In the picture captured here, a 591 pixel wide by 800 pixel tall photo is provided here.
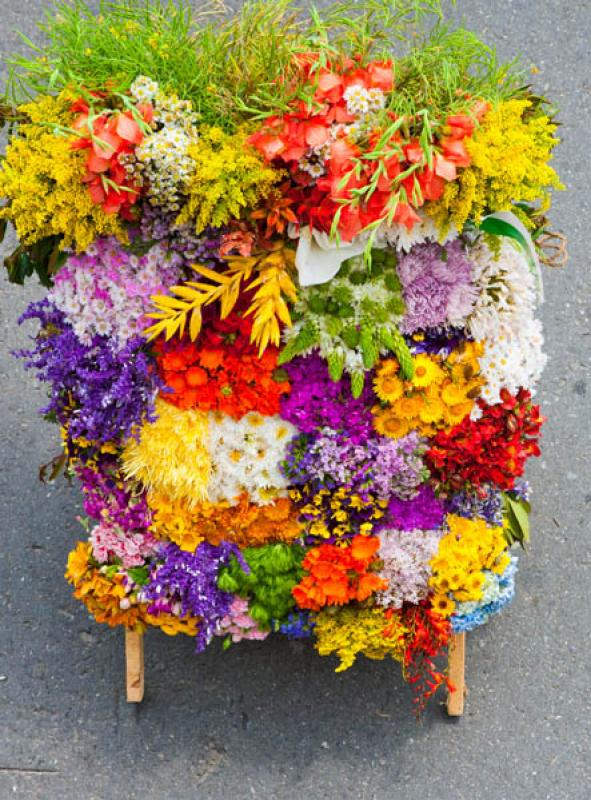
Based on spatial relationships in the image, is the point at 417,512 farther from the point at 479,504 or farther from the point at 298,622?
the point at 298,622

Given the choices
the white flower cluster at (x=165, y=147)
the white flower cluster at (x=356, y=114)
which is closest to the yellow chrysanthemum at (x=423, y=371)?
the white flower cluster at (x=356, y=114)

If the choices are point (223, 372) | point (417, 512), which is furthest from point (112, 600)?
point (417, 512)

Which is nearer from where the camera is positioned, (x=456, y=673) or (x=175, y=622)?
(x=175, y=622)

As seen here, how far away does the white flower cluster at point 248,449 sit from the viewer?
7.11ft

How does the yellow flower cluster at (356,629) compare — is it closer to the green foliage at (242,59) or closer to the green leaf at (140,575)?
the green leaf at (140,575)

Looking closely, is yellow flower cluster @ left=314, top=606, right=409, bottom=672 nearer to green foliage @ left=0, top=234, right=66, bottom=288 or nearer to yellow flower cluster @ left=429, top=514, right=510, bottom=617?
yellow flower cluster @ left=429, top=514, right=510, bottom=617

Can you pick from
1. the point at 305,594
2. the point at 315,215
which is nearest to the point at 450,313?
the point at 315,215

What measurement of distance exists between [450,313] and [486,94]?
0.43 meters

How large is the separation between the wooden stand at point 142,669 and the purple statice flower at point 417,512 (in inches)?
15.3

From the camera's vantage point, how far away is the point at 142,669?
2658mm

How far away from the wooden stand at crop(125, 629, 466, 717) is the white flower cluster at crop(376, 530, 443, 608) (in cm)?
30

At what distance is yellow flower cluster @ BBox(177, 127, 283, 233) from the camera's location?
188cm

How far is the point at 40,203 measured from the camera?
6.39 ft

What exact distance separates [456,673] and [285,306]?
1.16m
